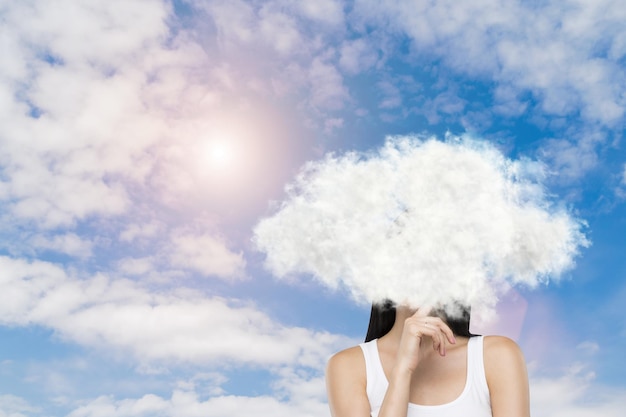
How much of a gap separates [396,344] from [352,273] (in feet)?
2.46

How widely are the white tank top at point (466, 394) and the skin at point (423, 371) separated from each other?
5 cm

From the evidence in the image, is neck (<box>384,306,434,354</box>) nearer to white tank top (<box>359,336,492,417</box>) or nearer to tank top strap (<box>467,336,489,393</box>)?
white tank top (<box>359,336,492,417</box>)

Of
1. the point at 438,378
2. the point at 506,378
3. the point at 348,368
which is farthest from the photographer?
the point at 348,368

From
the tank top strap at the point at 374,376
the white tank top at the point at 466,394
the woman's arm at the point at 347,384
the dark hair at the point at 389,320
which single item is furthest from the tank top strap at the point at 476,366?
the woman's arm at the point at 347,384

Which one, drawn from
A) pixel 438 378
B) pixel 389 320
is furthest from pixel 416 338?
pixel 389 320

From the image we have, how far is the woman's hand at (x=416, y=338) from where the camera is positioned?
15.9ft

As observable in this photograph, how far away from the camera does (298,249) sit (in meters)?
5.66

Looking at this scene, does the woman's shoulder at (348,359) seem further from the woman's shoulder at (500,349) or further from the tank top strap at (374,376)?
the woman's shoulder at (500,349)

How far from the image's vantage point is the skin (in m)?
4.88

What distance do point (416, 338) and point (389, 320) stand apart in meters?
0.90

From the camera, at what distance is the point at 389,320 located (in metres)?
5.80

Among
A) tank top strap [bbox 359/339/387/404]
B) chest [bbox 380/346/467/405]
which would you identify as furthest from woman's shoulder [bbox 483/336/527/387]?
tank top strap [bbox 359/339/387/404]

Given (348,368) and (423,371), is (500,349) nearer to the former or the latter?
(423,371)

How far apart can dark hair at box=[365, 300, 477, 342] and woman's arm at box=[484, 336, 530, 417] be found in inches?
12.3
